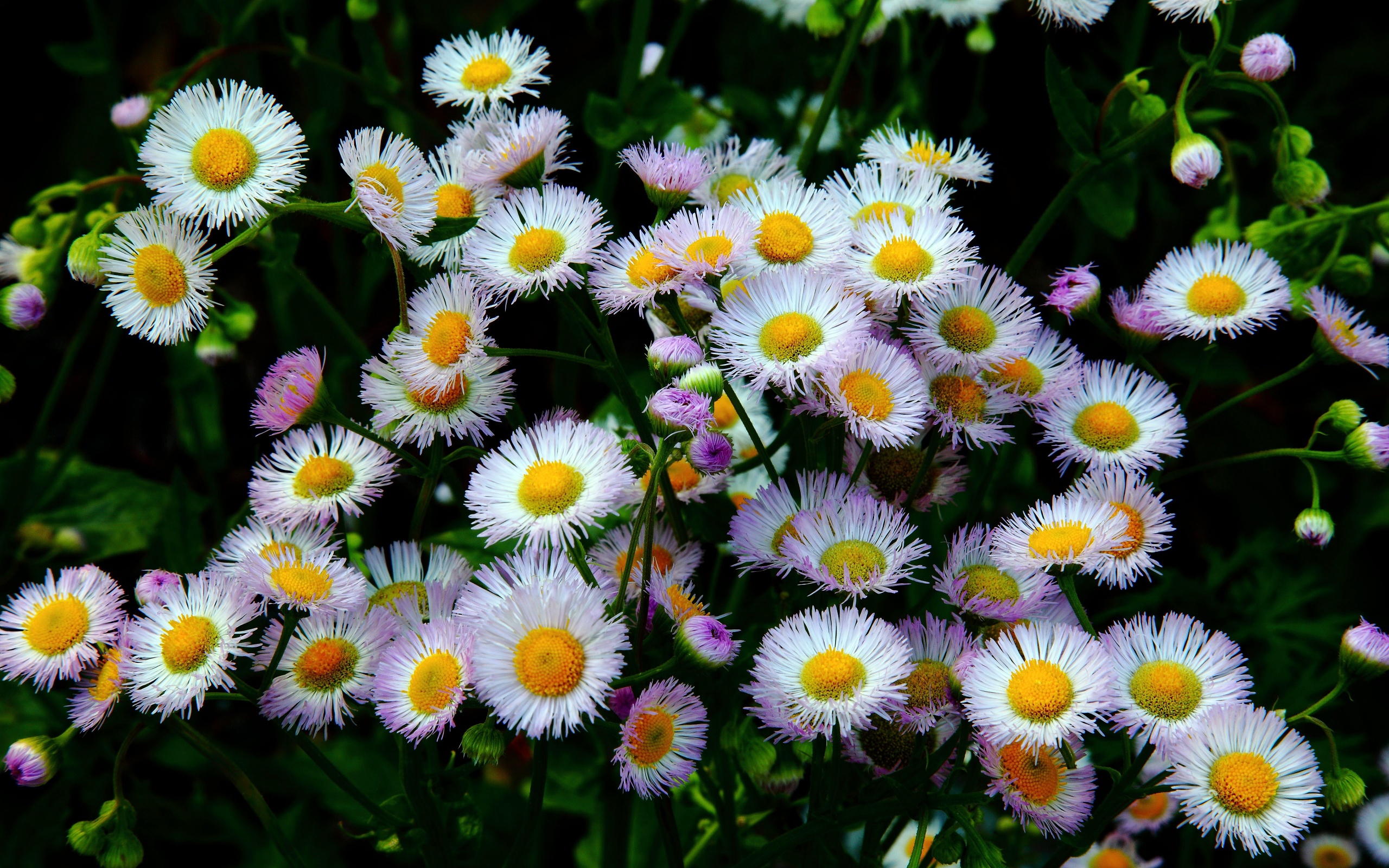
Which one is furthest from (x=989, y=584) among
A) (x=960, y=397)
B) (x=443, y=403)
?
(x=443, y=403)

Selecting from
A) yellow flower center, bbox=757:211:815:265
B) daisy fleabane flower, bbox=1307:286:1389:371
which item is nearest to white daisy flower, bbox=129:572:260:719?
yellow flower center, bbox=757:211:815:265

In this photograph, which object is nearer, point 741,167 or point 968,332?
point 968,332

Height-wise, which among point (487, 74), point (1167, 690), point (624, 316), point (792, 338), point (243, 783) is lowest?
point (243, 783)

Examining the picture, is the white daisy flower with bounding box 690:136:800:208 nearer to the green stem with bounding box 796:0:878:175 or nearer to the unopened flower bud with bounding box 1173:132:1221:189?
the green stem with bounding box 796:0:878:175

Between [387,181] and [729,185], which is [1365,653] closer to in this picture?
[729,185]

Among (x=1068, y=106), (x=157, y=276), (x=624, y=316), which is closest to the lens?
(x=157, y=276)

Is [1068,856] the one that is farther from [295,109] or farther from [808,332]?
[295,109]

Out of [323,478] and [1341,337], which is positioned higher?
[1341,337]
